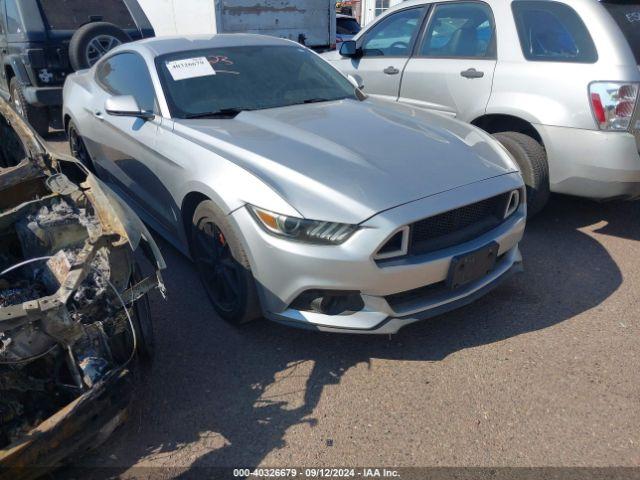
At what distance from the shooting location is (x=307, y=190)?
256 cm

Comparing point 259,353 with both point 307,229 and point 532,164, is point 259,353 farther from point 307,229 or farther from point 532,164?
point 532,164

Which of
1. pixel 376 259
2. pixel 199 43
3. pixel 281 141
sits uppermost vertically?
pixel 199 43

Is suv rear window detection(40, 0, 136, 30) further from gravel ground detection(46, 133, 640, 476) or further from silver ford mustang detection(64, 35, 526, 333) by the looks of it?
gravel ground detection(46, 133, 640, 476)

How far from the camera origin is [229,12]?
7742mm

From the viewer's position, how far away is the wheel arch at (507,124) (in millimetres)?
4081

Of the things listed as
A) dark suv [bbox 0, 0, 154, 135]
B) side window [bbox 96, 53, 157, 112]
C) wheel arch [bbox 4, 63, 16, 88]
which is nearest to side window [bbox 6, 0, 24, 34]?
dark suv [bbox 0, 0, 154, 135]

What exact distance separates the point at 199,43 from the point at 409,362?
2867mm

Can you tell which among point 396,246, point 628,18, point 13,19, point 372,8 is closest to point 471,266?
point 396,246

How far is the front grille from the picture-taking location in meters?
2.61

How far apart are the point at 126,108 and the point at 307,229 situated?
1.75m

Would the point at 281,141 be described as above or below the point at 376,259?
above

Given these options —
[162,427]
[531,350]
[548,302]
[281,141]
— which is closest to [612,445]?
[531,350]

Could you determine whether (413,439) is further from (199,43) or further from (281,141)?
(199,43)

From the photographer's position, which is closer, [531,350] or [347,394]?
[347,394]
